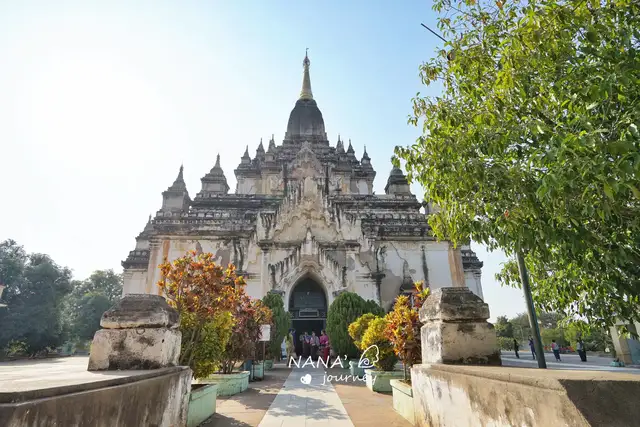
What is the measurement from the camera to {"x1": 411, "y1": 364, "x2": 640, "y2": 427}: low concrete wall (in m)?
2.23

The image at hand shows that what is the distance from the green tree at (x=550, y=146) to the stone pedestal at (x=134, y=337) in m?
4.04

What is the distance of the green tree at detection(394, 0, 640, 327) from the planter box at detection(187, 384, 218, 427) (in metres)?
4.55

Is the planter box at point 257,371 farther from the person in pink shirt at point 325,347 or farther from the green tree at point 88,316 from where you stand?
the green tree at point 88,316

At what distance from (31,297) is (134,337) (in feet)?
107

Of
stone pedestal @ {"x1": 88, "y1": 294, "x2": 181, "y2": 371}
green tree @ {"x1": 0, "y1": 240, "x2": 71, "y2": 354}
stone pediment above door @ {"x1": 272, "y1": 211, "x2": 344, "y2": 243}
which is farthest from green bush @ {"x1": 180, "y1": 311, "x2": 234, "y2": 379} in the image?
green tree @ {"x1": 0, "y1": 240, "x2": 71, "y2": 354}

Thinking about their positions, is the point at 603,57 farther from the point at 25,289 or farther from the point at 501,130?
the point at 25,289

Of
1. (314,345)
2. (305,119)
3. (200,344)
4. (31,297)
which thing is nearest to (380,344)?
(200,344)

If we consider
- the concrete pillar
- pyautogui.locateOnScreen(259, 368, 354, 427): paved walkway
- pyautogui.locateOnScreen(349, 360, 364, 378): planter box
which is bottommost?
pyautogui.locateOnScreen(259, 368, 354, 427): paved walkway

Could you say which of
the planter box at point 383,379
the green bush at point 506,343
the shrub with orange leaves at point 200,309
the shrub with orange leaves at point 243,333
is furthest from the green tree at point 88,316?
the green bush at point 506,343

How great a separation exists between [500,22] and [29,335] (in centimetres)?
3500

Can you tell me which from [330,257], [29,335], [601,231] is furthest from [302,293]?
[29,335]

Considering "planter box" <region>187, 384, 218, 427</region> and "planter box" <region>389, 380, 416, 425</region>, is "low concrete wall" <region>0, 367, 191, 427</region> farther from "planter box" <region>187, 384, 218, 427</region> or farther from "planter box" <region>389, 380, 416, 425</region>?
"planter box" <region>389, 380, 416, 425</region>

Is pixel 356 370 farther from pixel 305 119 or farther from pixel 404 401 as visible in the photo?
pixel 305 119

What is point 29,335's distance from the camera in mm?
27766
